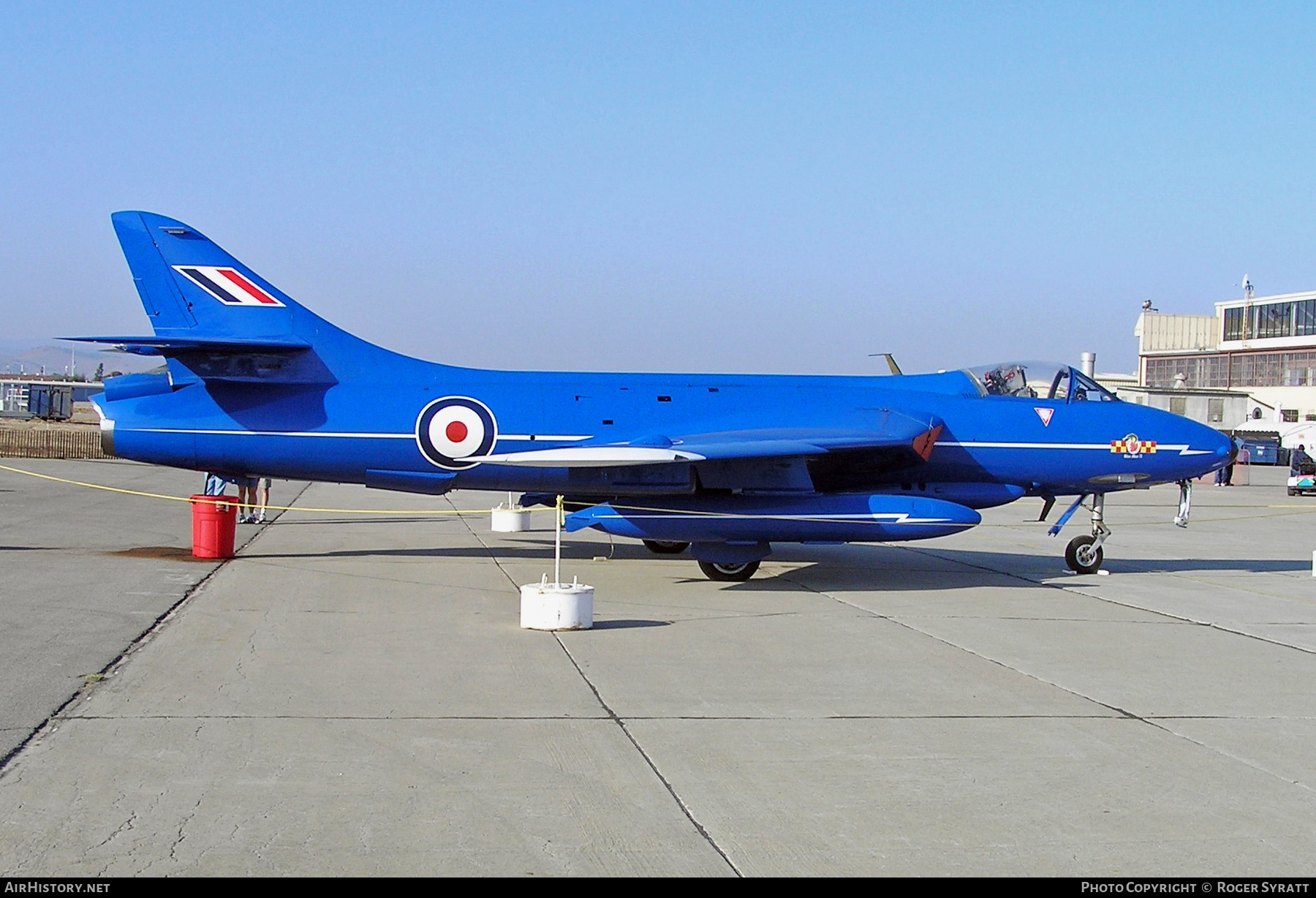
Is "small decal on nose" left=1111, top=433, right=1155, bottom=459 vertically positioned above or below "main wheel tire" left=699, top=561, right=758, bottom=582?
above

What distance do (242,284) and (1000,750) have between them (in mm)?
10584

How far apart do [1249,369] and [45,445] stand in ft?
208

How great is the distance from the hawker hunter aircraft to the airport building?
1726 inches

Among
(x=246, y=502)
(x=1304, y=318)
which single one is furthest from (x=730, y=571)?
(x=1304, y=318)

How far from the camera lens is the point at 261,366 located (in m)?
13.6

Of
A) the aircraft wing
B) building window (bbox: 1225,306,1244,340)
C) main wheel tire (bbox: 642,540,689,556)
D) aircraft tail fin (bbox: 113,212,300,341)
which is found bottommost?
main wheel tire (bbox: 642,540,689,556)

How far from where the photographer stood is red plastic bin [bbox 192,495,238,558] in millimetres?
13656

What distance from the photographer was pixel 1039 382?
1475 centimetres

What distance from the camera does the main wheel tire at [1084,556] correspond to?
14.5m

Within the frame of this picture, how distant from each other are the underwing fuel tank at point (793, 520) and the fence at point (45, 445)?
29.6m

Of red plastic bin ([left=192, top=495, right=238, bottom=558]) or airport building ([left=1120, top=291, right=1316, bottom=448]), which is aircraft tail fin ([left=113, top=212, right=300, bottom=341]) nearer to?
red plastic bin ([left=192, top=495, right=238, bottom=558])

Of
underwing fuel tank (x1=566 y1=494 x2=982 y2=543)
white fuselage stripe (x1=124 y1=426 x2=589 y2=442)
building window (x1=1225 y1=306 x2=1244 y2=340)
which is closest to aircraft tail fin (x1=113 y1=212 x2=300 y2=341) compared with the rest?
white fuselage stripe (x1=124 y1=426 x2=589 y2=442)

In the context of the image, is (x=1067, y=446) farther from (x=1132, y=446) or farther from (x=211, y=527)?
(x=211, y=527)
